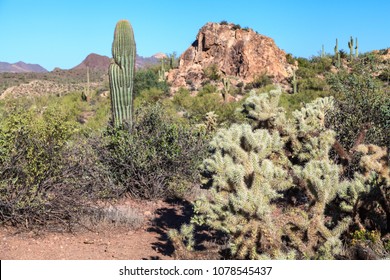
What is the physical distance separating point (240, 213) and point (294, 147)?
2.03 m

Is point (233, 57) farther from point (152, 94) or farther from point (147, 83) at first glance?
point (152, 94)

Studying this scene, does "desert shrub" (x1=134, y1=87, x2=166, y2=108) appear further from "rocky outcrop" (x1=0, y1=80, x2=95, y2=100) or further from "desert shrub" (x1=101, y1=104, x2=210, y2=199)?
"desert shrub" (x1=101, y1=104, x2=210, y2=199)

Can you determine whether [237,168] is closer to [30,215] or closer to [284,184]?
[284,184]

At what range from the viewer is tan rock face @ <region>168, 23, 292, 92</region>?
1423 inches

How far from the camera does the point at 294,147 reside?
6.54 meters

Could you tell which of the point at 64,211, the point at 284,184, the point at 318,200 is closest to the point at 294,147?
the point at 284,184

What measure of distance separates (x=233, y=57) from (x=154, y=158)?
29141mm

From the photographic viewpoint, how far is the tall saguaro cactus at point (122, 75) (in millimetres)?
9883

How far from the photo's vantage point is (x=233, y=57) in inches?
1464

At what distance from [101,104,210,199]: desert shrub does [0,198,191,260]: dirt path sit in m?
1.42

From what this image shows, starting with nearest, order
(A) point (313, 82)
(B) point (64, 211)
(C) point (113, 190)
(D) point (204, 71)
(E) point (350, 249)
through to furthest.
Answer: (E) point (350, 249), (B) point (64, 211), (C) point (113, 190), (A) point (313, 82), (D) point (204, 71)

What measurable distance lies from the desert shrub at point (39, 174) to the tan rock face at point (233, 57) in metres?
28.8

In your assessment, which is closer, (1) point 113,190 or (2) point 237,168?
(2) point 237,168

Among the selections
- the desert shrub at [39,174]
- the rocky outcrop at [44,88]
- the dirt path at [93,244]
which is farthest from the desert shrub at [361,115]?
the rocky outcrop at [44,88]
